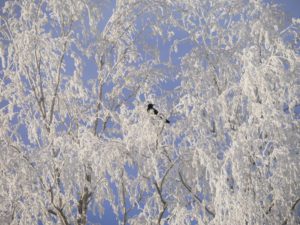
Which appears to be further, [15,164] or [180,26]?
[180,26]

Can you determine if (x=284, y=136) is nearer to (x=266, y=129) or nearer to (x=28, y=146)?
(x=266, y=129)

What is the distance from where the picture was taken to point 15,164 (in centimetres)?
664

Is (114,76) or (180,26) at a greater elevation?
(180,26)

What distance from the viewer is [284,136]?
5.44m

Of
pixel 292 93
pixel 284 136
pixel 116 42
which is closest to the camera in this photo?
pixel 284 136

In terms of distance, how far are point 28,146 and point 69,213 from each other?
5.27 feet

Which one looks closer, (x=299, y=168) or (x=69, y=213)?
(x=299, y=168)

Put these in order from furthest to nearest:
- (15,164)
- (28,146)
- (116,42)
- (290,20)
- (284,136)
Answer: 1. (116,42)
2. (290,20)
3. (28,146)
4. (15,164)
5. (284,136)

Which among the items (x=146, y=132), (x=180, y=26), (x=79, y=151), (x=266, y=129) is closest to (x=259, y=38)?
(x=180, y=26)

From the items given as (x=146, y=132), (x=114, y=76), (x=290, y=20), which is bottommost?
(x=146, y=132)

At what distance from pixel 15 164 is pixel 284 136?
4093 mm

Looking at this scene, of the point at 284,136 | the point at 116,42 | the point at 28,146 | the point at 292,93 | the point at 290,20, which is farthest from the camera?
the point at 116,42

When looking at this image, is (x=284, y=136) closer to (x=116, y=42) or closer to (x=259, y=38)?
(x=259, y=38)

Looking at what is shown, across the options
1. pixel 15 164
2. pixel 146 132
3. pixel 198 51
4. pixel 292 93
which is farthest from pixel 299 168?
pixel 15 164
